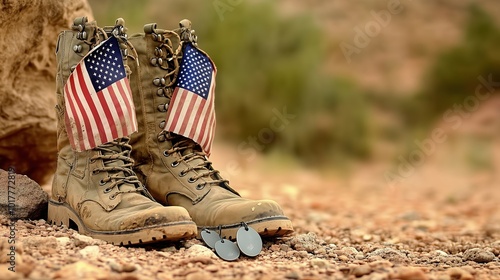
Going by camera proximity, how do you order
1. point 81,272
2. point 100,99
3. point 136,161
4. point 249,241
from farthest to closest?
point 136,161 < point 100,99 < point 249,241 < point 81,272

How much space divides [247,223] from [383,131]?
1071 cm

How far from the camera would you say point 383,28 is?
17.2m

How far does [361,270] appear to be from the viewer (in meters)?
2.29

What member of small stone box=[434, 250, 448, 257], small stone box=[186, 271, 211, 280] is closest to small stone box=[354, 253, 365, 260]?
small stone box=[434, 250, 448, 257]

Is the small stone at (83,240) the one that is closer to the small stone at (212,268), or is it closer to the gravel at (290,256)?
the gravel at (290,256)

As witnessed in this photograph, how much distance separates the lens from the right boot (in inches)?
97.4

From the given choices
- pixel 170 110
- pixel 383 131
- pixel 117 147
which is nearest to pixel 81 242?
pixel 117 147

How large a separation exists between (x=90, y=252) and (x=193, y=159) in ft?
2.21

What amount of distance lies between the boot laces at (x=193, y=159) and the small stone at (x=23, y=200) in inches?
21.4

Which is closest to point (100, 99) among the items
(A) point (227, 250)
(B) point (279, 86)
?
(A) point (227, 250)

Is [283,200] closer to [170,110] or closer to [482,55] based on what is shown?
[170,110]

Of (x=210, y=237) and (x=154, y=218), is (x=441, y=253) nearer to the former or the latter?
(x=210, y=237)

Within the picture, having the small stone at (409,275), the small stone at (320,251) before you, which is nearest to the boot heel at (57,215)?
the small stone at (320,251)

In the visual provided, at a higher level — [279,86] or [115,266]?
[279,86]
